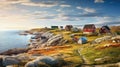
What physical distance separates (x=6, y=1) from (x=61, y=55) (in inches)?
1271

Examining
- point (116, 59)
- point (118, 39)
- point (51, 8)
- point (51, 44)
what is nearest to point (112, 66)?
point (116, 59)

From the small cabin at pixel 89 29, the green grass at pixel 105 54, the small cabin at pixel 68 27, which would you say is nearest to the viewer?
the green grass at pixel 105 54

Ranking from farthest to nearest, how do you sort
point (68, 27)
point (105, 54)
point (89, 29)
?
point (68, 27)
point (89, 29)
point (105, 54)

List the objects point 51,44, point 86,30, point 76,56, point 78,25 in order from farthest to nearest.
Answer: point 78,25 < point 86,30 < point 51,44 < point 76,56

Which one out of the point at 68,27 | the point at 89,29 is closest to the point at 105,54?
the point at 89,29

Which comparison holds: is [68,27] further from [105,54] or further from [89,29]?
[105,54]

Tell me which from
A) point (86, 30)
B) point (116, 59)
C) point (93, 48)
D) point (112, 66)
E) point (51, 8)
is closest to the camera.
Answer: point (112, 66)

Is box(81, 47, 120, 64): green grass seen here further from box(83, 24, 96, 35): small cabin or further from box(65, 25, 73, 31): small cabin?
box(65, 25, 73, 31): small cabin

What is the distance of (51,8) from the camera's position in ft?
282

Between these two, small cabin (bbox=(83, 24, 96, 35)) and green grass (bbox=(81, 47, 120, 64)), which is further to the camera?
small cabin (bbox=(83, 24, 96, 35))

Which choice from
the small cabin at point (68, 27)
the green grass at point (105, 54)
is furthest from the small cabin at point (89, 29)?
the green grass at point (105, 54)

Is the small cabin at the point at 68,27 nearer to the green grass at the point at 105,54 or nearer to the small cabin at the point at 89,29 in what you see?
the small cabin at the point at 89,29

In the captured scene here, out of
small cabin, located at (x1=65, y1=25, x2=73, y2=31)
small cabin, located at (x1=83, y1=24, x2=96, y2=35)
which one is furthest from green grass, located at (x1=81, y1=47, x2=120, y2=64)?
small cabin, located at (x1=65, y1=25, x2=73, y2=31)

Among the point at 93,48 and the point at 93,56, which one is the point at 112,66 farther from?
the point at 93,48
